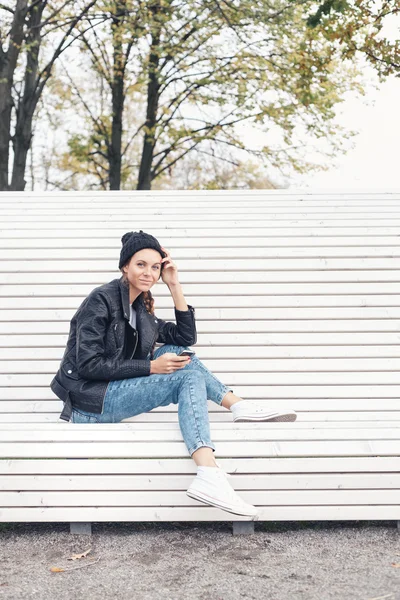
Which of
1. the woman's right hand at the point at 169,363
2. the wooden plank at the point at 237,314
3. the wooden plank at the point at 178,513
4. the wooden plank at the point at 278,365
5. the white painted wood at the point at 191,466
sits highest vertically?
the wooden plank at the point at 237,314

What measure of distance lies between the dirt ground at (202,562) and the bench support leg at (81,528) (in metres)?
0.03

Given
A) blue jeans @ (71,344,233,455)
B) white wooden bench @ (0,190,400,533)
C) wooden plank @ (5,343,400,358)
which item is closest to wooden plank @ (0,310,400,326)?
white wooden bench @ (0,190,400,533)

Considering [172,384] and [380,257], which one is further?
Result: [380,257]

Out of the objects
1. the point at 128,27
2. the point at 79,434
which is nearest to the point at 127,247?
the point at 79,434

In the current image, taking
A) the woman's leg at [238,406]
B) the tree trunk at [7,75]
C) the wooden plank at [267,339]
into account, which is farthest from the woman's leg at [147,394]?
the tree trunk at [7,75]

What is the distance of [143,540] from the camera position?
402 cm

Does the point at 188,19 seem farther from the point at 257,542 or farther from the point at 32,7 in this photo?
the point at 257,542

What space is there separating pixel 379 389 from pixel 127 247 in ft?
6.06

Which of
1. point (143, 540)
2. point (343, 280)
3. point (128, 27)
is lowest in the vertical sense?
point (143, 540)

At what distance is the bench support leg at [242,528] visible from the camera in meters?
4.10

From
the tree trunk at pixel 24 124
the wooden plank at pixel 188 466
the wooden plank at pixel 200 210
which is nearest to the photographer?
the wooden plank at pixel 188 466

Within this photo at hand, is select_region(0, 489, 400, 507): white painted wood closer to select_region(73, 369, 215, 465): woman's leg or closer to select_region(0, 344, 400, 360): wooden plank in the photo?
select_region(73, 369, 215, 465): woman's leg

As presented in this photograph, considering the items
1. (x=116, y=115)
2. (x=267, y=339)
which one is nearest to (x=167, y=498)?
(x=267, y=339)

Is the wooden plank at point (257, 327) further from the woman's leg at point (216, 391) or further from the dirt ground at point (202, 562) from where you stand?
the dirt ground at point (202, 562)
